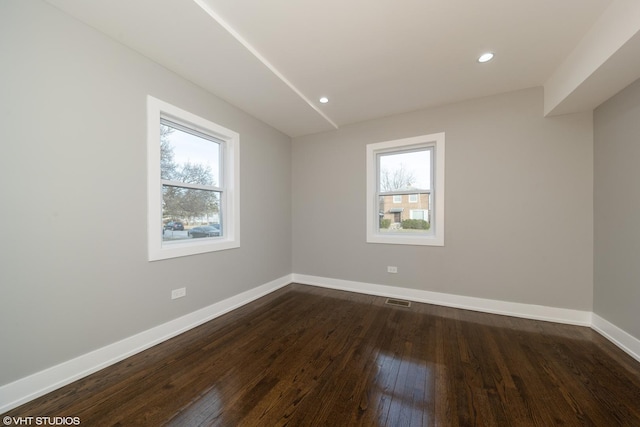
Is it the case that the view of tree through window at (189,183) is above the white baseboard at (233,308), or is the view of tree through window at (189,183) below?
above

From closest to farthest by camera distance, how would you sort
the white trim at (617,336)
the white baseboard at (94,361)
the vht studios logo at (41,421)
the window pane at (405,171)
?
the vht studios logo at (41,421) → the white baseboard at (94,361) → the white trim at (617,336) → the window pane at (405,171)

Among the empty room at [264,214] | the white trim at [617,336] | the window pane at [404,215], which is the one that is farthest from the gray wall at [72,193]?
the white trim at [617,336]

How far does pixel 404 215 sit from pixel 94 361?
12.2 ft

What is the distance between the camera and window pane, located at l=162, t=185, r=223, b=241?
2.37m

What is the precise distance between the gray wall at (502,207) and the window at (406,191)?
12 centimetres

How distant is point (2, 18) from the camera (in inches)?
54.4

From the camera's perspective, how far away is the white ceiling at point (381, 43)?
162cm

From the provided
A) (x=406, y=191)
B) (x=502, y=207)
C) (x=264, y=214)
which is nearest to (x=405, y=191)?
(x=406, y=191)

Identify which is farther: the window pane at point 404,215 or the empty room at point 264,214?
the window pane at point 404,215

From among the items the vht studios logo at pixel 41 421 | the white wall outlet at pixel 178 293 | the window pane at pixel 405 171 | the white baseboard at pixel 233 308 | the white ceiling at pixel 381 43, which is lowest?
the vht studios logo at pixel 41 421

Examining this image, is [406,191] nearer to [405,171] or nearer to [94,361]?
[405,171]

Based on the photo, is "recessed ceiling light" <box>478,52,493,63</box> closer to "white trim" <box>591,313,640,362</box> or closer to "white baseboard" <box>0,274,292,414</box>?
"white trim" <box>591,313,640,362</box>

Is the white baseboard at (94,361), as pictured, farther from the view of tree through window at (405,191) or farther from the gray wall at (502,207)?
the view of tree through window at (405,191)

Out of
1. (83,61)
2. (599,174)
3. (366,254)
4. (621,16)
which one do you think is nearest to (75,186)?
(83,61)
